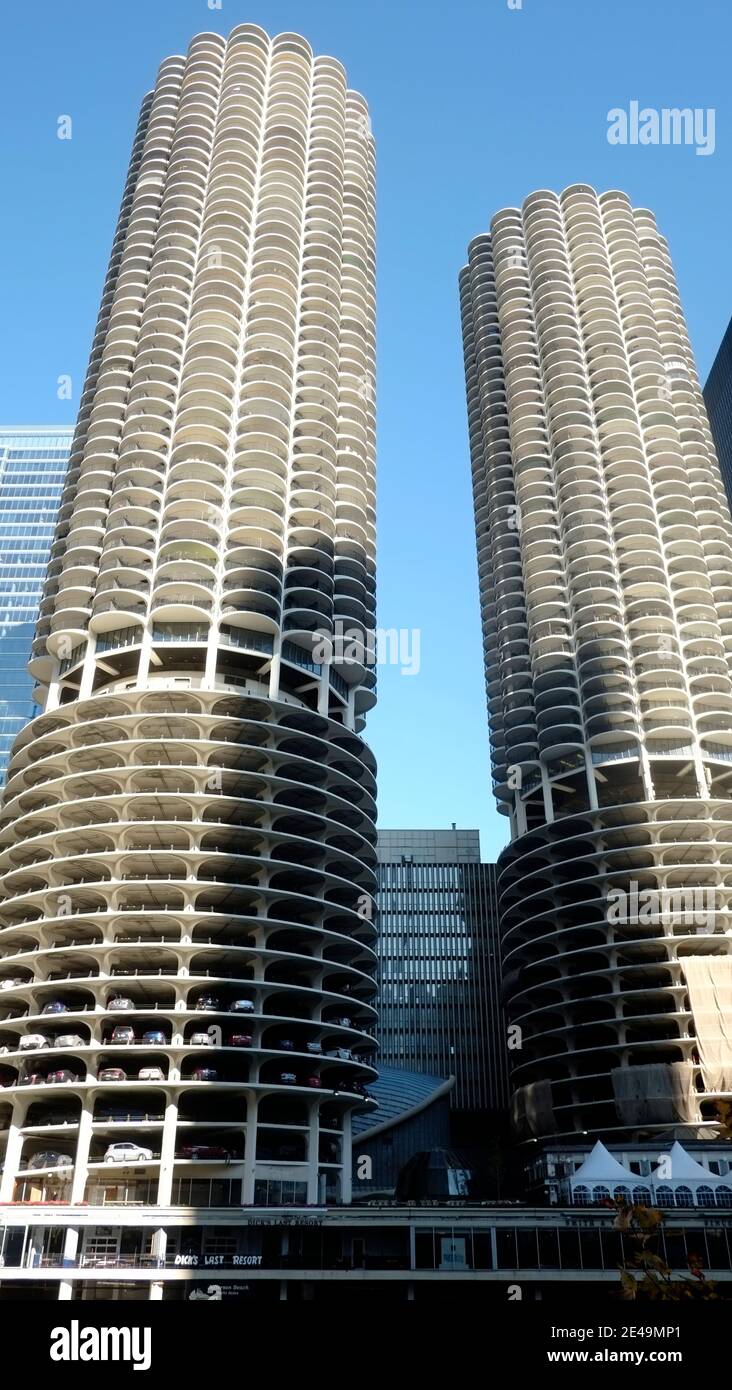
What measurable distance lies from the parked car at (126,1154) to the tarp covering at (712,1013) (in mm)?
46215

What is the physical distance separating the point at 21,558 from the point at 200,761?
116 metres

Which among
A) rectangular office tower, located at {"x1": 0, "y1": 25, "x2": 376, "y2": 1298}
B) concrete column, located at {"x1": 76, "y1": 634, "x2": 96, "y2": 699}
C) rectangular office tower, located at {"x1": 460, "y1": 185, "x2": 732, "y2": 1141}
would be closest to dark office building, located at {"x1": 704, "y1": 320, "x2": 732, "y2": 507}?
rectangular office tower, located at {"x1": 460, "y1": 185, "x2": 732, "y2": 1141}

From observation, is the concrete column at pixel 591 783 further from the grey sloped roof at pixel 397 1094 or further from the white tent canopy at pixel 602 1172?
the white tent canopy at pixel 602 1172

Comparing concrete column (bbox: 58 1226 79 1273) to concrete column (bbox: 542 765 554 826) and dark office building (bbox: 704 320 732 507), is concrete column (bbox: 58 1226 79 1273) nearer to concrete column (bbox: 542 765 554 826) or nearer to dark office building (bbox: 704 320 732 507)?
concrete column (bbox: 542 765 554 826)

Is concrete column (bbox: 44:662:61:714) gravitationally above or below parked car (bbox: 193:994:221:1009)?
above

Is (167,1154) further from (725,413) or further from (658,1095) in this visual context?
(725,413)

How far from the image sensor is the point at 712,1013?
297 ft

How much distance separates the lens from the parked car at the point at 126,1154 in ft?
233

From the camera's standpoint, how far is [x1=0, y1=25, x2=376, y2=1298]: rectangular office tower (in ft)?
241

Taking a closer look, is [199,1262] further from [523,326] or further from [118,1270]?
[523,326]

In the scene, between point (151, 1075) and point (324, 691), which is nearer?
point (151, 1075)

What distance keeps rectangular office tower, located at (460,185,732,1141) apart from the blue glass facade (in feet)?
253

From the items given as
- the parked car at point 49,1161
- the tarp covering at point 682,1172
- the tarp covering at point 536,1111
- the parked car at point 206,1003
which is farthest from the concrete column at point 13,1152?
the tarp covering at point 536,1111

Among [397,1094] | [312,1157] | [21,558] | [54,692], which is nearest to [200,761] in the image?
[54,692]
